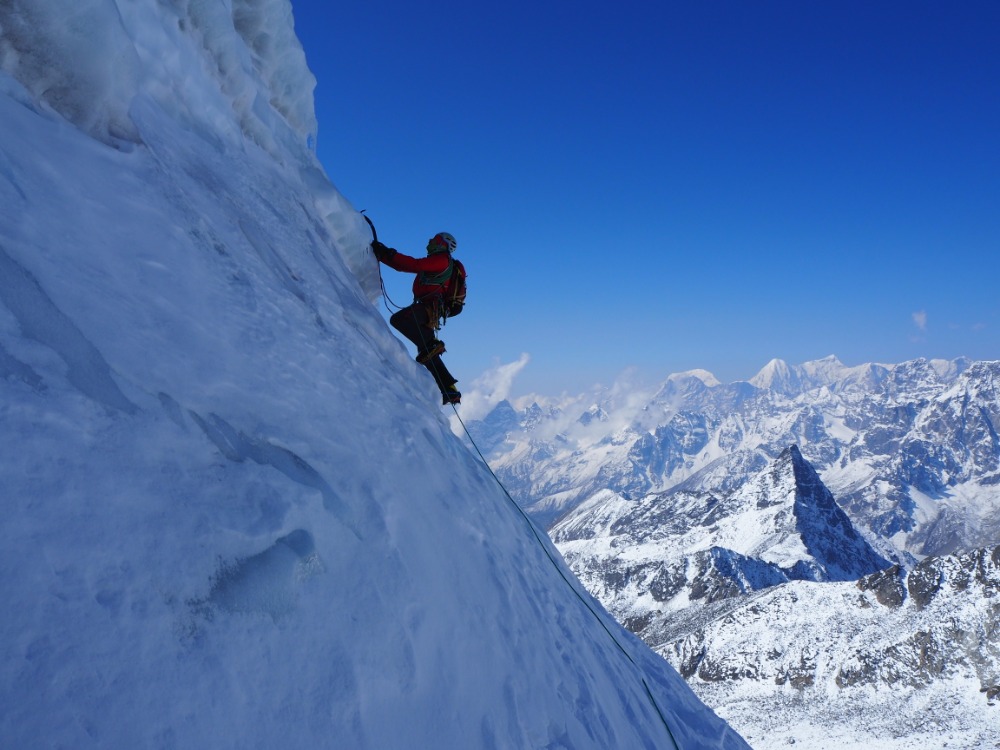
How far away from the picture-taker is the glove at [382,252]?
11.9 meters

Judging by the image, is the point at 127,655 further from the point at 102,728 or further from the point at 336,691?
the point at 336,691

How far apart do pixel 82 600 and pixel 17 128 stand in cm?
421

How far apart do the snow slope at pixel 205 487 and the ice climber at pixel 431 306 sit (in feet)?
7.80

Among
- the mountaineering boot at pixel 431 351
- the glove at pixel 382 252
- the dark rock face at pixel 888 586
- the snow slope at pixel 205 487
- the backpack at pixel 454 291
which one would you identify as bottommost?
the dark rock face at pixel 888 586

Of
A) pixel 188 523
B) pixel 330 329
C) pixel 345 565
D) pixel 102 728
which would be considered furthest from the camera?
pixel 330 329

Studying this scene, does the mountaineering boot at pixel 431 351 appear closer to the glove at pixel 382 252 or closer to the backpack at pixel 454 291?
the backpack at pixel 454 291

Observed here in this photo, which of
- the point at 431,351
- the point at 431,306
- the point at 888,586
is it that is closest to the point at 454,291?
the point at 431,306

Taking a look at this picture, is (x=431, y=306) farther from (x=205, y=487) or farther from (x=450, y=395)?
(x=205, y=487)

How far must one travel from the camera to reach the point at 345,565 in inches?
181

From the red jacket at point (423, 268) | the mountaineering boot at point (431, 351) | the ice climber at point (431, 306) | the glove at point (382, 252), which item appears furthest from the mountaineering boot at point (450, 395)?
the glove at point (382, 252)

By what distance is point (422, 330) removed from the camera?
11484 mm

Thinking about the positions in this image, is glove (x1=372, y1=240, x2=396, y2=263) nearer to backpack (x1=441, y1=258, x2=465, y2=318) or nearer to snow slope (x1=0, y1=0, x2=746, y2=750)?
backpack (x1=441, y1=258, x2=465, y2=318)

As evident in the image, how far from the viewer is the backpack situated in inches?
460

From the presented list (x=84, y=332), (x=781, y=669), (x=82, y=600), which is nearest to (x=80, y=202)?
(x=84, y=332)
